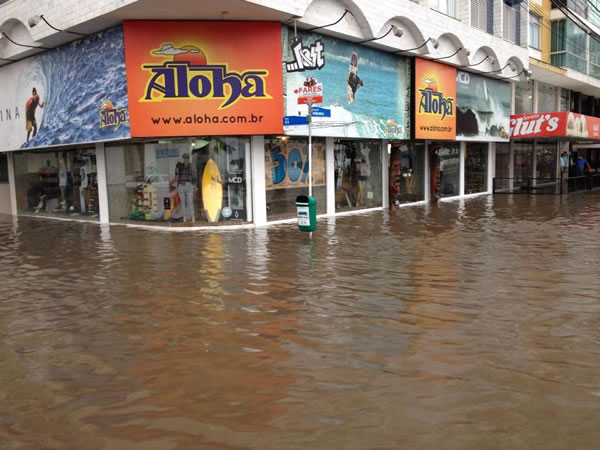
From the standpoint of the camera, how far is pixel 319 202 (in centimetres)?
1719

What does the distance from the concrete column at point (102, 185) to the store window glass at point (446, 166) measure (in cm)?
1231

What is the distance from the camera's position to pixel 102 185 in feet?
55.3

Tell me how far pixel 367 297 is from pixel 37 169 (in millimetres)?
17255

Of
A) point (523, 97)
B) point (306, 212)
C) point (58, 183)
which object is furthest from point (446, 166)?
point (58, 183)

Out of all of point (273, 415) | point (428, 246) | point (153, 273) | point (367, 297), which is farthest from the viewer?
point (428, 246)

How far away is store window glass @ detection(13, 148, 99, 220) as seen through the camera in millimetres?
17672

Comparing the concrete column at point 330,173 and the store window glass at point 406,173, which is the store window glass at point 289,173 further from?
the store window glass at point 406,173

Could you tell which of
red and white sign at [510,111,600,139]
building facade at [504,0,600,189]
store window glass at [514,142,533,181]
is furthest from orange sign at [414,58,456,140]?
store window glass at [514,142,533,181]

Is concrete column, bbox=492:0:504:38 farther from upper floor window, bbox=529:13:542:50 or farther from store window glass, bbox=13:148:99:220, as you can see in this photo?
store window glass, bbox=13:148:99:220

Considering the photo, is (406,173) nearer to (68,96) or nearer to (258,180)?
(258,180)

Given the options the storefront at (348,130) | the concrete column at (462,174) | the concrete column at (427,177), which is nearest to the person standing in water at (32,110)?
the storefront at (348,130)

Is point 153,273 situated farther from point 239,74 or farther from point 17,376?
point 239,74

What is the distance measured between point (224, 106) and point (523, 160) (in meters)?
21.6

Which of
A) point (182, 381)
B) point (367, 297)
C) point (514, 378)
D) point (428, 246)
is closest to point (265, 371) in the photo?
point (182, 381)
